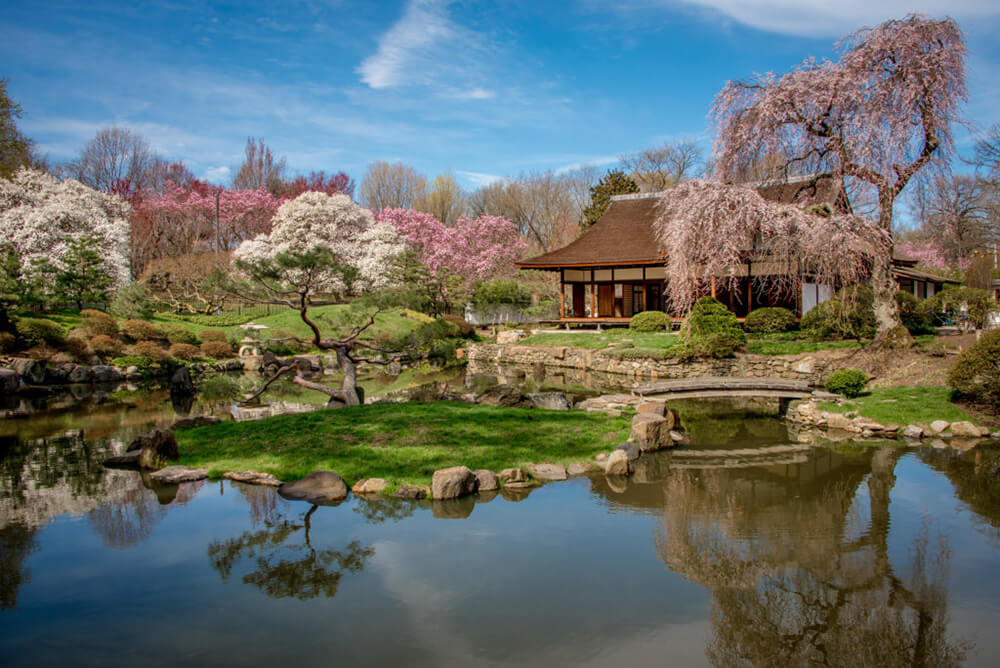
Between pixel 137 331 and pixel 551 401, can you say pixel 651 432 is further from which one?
pixel 137 331

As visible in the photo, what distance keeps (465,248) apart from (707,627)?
32.3 metres

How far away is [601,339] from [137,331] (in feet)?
54.2

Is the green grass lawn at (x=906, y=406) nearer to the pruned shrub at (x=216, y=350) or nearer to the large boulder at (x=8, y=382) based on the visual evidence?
the pruned shrub at (x=216, y=350)

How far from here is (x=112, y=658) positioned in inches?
167

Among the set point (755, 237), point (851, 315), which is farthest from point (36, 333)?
point (851, 315)

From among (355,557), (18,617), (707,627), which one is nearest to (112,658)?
(18,617)

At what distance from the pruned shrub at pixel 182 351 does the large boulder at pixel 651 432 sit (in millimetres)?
17886

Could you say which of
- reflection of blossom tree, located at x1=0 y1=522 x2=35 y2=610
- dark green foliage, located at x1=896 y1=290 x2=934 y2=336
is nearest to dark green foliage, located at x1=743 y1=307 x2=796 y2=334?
dark green foliage, located at x1=896 y1=290 x2=934 y2=336

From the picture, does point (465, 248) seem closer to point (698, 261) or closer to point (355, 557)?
point (698, 261)

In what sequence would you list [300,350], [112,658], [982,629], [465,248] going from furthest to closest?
1. [465,248]
2. [300,350]
3. [982,629]
4. [112,658]

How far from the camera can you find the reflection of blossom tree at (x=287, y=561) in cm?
527

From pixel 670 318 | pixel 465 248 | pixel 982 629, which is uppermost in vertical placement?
pixel 465 248

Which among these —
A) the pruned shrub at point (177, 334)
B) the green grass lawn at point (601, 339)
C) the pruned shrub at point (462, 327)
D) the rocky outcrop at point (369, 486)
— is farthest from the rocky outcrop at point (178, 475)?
the pruned shrub at point (462, 327)

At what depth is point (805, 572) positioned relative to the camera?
5406 millimetres
